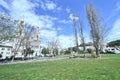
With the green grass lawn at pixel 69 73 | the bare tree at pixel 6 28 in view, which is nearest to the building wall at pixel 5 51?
the bare tree at pixel 6 28

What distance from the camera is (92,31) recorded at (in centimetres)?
4738

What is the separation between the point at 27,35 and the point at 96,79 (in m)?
47.0

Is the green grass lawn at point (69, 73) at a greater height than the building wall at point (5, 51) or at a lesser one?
lesser

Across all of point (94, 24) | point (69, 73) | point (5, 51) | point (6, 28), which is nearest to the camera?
point (69, 73)

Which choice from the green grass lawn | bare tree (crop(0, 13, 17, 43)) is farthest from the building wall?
the green grass lawn

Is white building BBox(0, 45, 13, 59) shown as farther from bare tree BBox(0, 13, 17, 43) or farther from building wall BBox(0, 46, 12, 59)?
bare tree BBox(0, 13, 17, 43)

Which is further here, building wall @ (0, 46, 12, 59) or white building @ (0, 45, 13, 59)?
building wall @ (0, 46, 12, 59)

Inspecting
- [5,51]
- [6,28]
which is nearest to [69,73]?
[6,28]

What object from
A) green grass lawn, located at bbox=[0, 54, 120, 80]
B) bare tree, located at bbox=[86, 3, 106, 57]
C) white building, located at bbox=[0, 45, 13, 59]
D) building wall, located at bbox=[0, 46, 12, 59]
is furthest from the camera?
building wall, located at bbox=[0, 46, 12, 59]

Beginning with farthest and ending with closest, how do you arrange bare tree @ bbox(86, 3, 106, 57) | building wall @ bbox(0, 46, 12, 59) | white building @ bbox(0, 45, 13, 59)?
building wall @ bbox(0, 46, 12, 59)
white building @ bbox(0, 45, 13, 59)
bare tree @ bbox(86, 3, 106, 57)

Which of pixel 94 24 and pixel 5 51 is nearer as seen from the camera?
pixel 94 24

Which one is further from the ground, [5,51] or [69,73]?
[5,51]

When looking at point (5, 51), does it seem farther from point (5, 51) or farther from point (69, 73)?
point (69, 73)

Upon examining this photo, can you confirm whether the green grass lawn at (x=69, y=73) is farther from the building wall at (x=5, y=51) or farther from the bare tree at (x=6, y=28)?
the building wall at (x=5, y=51)
